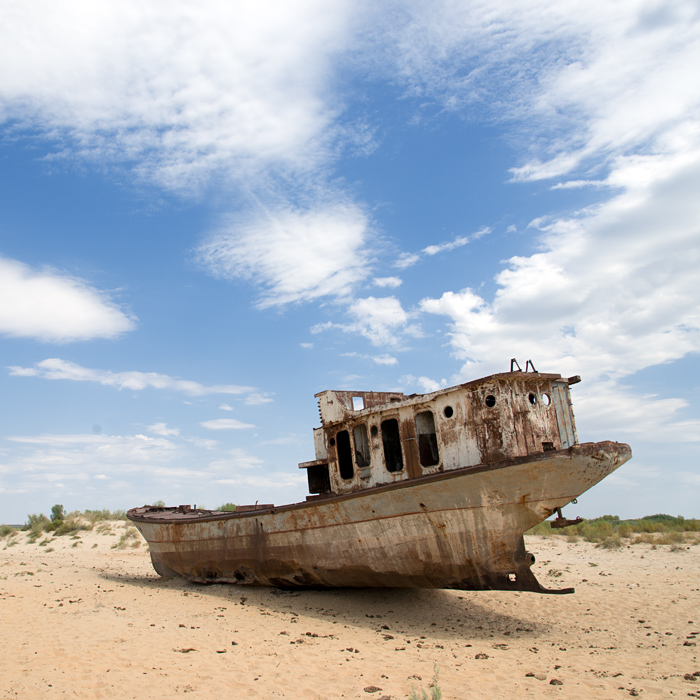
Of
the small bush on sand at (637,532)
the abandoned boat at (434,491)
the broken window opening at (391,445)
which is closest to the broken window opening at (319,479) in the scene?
the abandoned boat at (434,491)

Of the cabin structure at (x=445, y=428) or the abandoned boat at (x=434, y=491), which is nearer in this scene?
the abandoned boat at (x=434, y=491)

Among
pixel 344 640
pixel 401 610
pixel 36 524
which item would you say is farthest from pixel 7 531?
pixel 344 640

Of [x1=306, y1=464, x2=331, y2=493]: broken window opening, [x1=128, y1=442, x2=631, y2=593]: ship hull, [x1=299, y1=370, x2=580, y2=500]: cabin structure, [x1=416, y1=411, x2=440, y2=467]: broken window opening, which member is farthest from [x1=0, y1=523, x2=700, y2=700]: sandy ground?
[x1=416, y1=411, x2=440, y2=467]: broken window opening

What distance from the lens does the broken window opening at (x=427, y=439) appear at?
10164 millimetres

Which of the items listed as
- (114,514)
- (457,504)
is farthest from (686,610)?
(114,514)

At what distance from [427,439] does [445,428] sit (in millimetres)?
724

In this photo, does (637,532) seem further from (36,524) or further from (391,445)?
(36,524)

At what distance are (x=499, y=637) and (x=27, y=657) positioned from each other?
6.43 meters

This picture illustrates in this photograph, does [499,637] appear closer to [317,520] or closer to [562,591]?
[562,591]

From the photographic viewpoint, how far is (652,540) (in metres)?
18.7

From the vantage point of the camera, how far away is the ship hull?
28.0 feet

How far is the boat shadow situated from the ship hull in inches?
15.3

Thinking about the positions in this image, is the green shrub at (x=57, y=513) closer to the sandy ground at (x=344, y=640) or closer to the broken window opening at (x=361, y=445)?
the sandy ground at (x=344, y=640)

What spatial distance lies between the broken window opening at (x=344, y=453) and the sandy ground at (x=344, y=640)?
239cm
